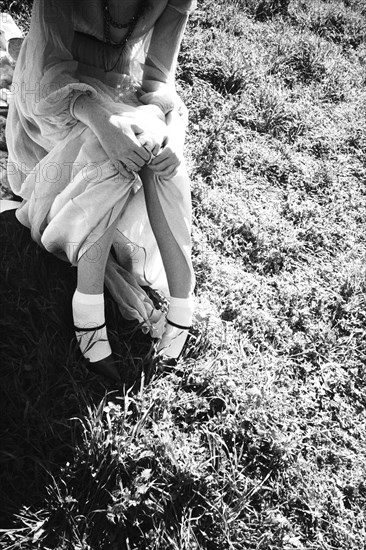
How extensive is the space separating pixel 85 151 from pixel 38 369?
0.86m

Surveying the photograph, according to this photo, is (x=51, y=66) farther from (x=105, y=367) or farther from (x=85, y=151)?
(x=105, y=367)

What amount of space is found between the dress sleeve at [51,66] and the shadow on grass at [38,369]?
678 mm

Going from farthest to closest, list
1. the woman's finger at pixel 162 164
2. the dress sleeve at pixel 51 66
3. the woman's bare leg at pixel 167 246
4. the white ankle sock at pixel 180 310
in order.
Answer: the white ankle sock at pixel 180 310
the woman's bare leg at pixel 167 246
the woman's finger at pixel 162 164
the dress sleeve at pixel 51 66

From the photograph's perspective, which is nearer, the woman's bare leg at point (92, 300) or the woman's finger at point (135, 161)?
the woman's finger at point (135, 161)

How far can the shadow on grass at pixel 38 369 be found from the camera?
178 centimetres

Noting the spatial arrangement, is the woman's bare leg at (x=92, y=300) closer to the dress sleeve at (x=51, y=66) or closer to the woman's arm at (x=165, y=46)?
the dress sleeve at (x=51, y=66)

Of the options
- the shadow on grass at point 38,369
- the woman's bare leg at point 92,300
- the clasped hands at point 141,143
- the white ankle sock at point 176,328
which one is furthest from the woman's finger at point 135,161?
the shadow on grass at point 38,369

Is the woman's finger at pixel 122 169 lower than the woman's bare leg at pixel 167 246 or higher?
higher

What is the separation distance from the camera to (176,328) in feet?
7.04

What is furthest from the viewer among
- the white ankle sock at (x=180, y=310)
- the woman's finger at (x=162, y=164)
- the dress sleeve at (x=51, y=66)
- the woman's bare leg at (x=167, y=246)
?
the white ankle sock at (x=180, y=310)

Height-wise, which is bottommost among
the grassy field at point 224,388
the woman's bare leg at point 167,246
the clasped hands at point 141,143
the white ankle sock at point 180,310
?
the grassy field at point 224,388

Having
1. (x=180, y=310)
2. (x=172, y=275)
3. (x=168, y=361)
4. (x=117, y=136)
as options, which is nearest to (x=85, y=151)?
(x=117, y=136)

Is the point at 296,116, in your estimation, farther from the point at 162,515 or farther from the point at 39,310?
the point at 162,515

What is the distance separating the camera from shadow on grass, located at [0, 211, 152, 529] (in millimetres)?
1778
